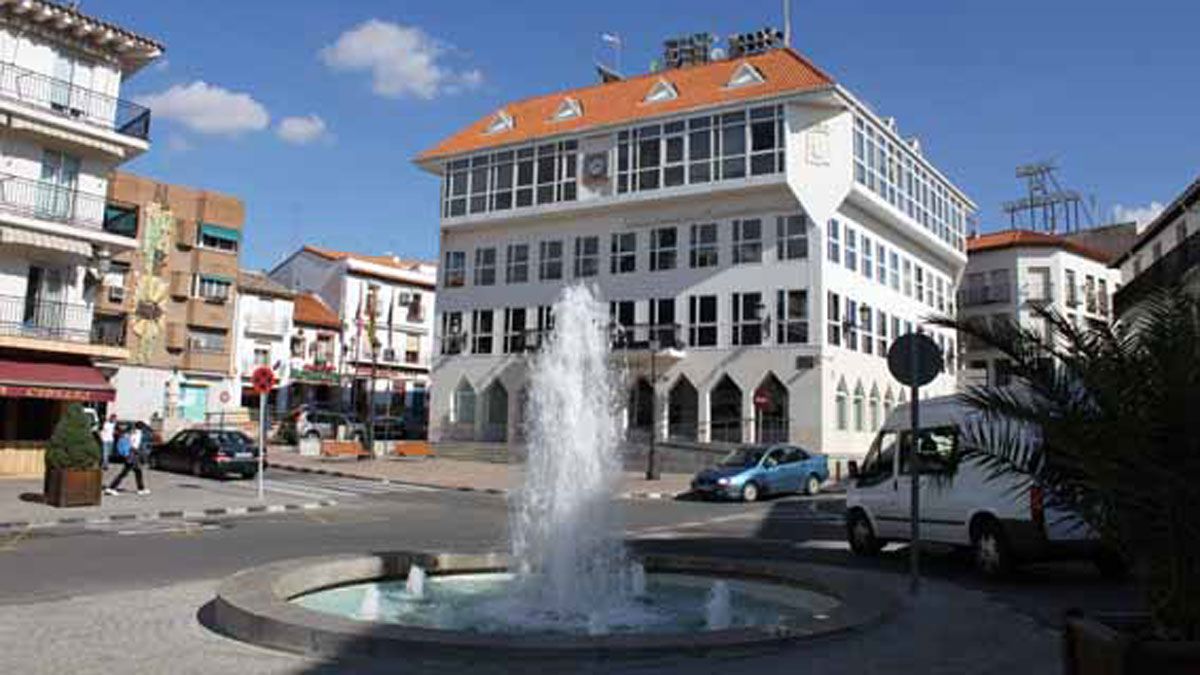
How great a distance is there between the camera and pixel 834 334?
1610 inches

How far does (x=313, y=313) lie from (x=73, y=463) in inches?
1960

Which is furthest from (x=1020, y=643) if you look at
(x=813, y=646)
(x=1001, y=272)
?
(x=1001, y=272)

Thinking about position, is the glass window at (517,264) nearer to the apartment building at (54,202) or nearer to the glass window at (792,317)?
the glass window at (792,317)

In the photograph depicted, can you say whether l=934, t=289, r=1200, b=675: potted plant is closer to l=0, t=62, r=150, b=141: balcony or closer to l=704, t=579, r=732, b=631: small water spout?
l=704, t=579, r=732, b=631: small water spout

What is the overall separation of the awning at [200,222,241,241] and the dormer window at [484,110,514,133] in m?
16.5

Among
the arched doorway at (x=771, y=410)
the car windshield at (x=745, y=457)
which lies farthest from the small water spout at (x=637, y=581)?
the arched doorway at (x=771, y=410)

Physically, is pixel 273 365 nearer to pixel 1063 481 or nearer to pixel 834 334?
pixel 834 334

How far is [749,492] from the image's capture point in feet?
90.0

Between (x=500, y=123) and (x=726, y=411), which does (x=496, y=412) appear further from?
(x=500, y=123)

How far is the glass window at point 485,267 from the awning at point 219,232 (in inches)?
640

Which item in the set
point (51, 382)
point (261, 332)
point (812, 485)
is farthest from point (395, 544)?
point (261, 332)

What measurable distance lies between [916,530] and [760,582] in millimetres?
1729

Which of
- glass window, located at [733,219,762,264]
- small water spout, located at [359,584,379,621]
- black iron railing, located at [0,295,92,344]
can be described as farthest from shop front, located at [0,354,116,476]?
glass window, located at [733,219,762,264]

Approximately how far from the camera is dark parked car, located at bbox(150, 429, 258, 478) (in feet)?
101
